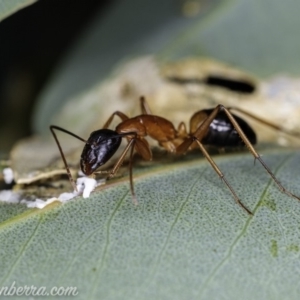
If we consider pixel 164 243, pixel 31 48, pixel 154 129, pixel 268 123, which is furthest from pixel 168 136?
pixel 31 48

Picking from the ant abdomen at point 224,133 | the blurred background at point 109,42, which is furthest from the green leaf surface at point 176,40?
the ant abdomen at point 224,133

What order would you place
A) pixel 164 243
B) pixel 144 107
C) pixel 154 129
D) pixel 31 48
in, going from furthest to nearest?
pixel 31 48 < pixel 144 107 < pixel 154 129 < pixel 164 243

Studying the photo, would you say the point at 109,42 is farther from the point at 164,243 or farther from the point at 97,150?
the point at 164,243

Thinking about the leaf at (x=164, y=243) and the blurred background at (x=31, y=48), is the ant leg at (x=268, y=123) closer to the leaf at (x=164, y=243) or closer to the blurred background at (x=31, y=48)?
the leaf at (x=164, y=243)

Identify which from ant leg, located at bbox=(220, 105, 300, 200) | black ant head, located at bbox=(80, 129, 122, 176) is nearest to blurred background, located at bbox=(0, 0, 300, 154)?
ant leg, located at bbox=(220, 105, 300, 200)

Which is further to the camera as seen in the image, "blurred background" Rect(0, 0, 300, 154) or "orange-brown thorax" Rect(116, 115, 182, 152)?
"blurred background" Rect(0, 0, 300, 154)

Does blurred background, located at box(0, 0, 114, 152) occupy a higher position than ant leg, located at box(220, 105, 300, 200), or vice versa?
blurred background, located at box(0, 0, 114, 152)

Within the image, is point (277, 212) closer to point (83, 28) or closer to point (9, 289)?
point (9, 289)

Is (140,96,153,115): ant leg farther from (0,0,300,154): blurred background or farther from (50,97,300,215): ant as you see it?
(0,0,300,154): blurred background
